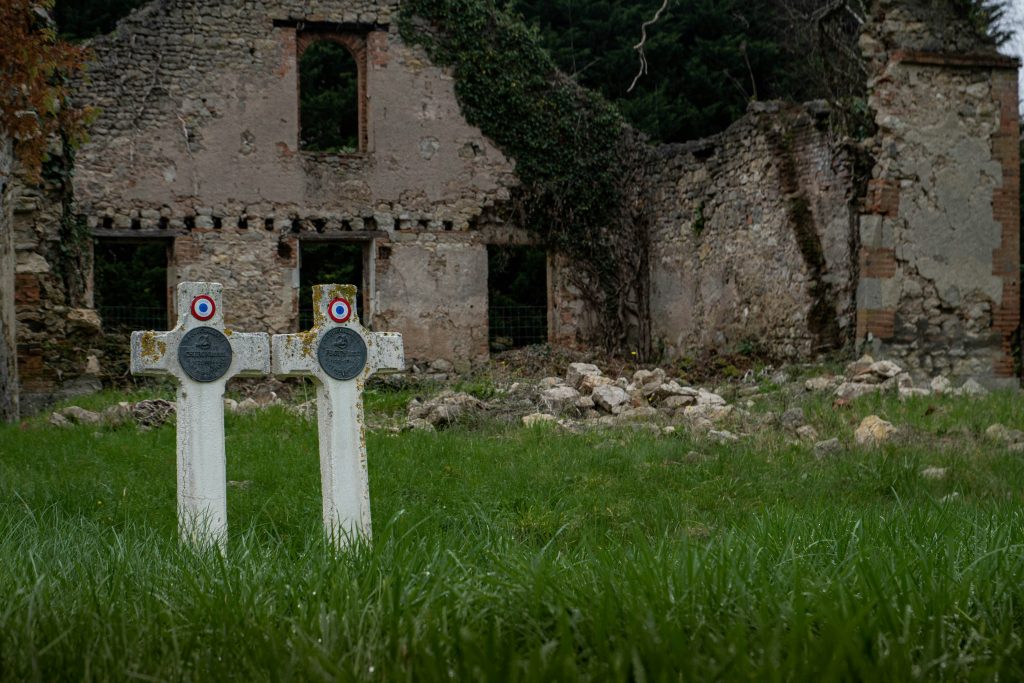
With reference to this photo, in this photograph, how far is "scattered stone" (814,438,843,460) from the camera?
7197 mm

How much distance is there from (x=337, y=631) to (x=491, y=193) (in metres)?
13.7

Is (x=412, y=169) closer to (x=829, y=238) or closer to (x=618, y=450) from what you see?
(x=829, y=238)

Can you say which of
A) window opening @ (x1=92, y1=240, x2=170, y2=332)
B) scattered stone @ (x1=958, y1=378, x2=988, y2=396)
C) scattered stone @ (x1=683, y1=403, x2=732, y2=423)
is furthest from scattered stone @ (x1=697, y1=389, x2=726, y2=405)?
window opening @ (x1=92, y1=240, x2=170, y2=332)

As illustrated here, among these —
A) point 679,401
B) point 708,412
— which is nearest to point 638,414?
point 708,412

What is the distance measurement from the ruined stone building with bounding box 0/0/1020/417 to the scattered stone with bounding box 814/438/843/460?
540cm

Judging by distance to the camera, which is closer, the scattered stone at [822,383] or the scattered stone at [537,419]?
the scattered stone at [537,419]

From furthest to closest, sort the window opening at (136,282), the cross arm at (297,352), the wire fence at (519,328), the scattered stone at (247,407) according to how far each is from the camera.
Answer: the window opening at (136,282)
the wire fence at (519,328)
the scattered stone at (247,407)
the cross arm at (297,352)

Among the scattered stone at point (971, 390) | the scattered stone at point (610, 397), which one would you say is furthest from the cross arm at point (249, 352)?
the scattered stone at point (971, 390)

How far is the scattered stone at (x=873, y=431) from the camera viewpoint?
767 cm

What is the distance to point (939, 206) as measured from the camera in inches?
497

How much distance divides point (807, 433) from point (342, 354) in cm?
474

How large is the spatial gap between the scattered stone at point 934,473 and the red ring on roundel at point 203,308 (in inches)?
166

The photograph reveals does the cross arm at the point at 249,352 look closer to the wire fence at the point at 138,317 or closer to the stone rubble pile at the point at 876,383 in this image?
the stone rubble pile at the point at 876,383

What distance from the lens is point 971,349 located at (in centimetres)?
1275
